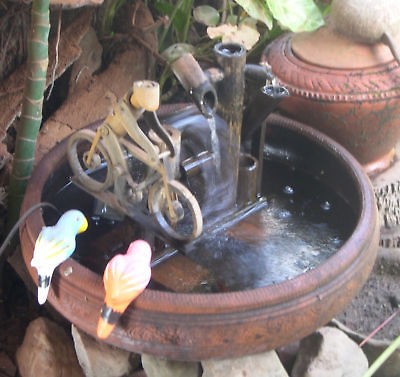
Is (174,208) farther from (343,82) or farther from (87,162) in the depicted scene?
(343,82)

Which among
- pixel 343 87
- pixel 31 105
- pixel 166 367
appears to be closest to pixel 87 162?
pixel 31 105

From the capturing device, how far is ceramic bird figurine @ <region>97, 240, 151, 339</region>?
1016 mm

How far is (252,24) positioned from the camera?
1875mm

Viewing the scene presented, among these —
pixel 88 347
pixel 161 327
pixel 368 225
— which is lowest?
pixel 88 347

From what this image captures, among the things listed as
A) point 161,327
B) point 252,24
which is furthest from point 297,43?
point 161,327

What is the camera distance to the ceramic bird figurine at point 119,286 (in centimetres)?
102

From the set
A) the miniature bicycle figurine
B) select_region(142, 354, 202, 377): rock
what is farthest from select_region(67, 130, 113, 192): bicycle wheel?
select_region(142, 354, 202, 377): rock

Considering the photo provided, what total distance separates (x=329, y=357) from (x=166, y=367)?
0.37m

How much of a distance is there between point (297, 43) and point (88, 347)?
1.06m

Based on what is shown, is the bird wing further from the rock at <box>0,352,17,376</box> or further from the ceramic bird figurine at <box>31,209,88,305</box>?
the rock at <box>0,352,17,376</box>

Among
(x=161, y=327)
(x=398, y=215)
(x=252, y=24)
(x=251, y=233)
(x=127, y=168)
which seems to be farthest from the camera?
(x=252, y=24)

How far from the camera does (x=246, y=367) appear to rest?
3.72ft

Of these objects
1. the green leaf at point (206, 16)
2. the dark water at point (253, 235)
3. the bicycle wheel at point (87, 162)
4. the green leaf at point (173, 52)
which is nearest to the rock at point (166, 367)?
the dark water at point (253, 235)

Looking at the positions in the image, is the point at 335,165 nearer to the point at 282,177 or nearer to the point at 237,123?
the point at 282,177
